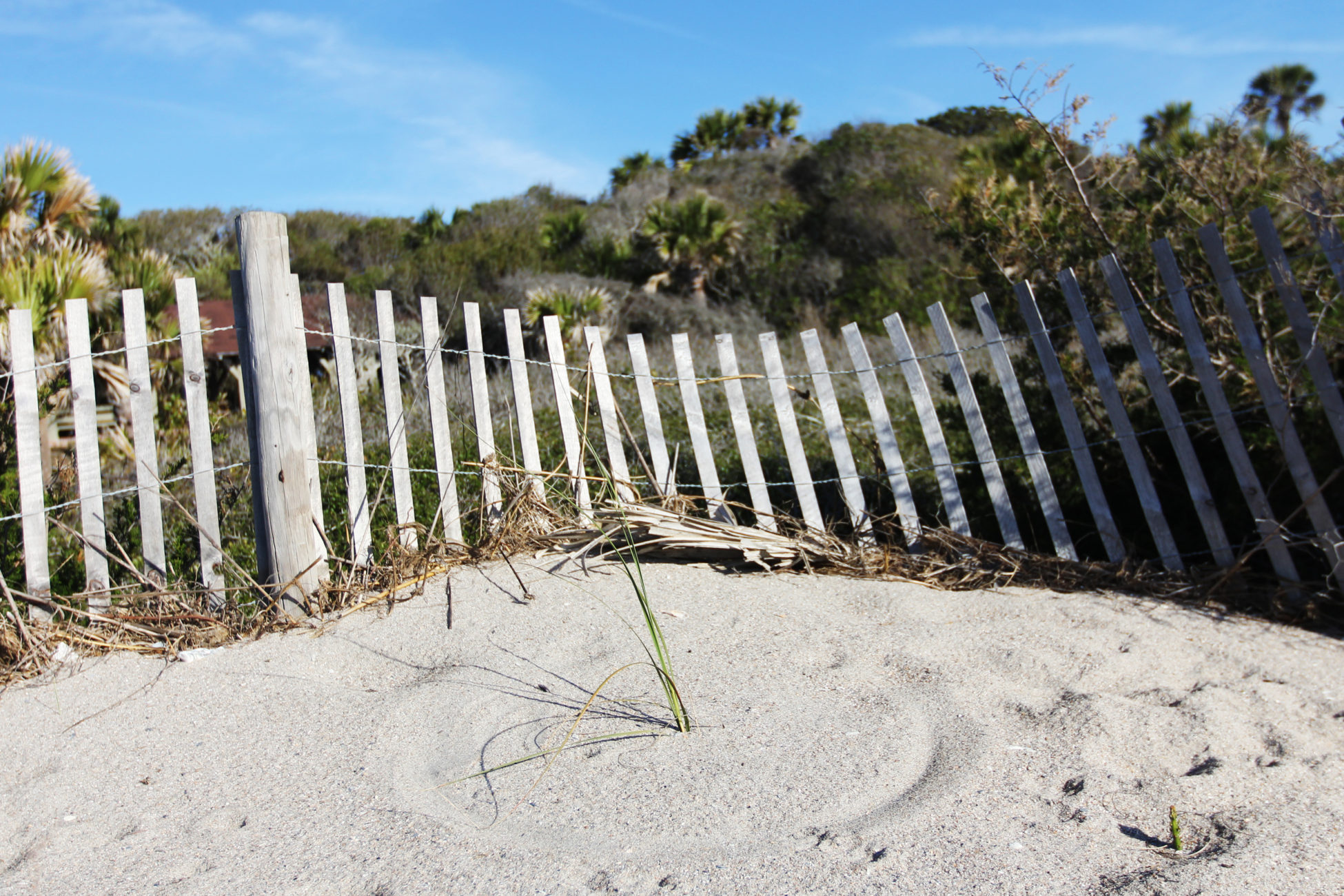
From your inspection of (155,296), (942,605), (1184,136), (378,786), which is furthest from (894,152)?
(378,786)

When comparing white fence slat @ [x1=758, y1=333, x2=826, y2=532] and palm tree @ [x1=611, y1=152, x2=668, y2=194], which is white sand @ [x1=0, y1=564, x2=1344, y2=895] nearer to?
white fence slat @ [x1=758, y1=333, x2=826, y2=532]

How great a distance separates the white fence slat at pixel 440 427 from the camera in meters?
3.79

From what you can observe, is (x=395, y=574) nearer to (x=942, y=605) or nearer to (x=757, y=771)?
(x=757, y=771)

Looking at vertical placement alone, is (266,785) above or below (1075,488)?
below

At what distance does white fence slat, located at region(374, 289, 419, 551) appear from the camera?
3731 mm

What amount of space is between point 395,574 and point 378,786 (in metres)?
1.36

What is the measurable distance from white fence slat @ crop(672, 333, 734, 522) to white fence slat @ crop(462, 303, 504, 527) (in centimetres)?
85

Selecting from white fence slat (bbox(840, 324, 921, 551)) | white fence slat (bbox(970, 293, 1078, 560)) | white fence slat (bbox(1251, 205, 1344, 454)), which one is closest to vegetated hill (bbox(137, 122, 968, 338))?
white fence slat (bbox(840, 324, 921, 551))

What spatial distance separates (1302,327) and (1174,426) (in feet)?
1.84

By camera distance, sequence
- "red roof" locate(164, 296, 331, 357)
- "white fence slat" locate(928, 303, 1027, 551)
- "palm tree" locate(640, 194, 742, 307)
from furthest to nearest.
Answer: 1. "palm tree" locate(640, 194, 742, 307)
2. "red roof" locate(164, 296, 331, 357)
3. "white fence slat" locate(928, 303, 1027, 551)

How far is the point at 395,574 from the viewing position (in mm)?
3686

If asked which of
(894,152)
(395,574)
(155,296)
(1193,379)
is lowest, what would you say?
(395,574)

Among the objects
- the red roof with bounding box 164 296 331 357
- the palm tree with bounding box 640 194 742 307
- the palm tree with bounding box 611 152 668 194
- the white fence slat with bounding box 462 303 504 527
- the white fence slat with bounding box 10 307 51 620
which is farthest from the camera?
the palm tree with bounding box 611 152 668 194

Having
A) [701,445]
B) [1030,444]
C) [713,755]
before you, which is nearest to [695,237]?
[701,445]
